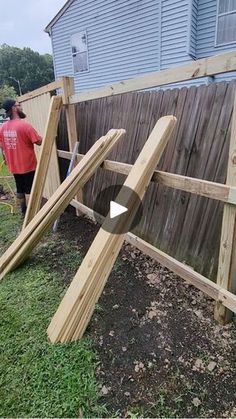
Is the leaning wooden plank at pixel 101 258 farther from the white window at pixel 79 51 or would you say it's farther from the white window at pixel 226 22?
the white window at pixel 79 51

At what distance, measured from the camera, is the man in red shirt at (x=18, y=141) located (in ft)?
12.7

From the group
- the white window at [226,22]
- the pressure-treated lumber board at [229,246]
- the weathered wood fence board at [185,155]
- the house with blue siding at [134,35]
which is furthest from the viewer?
the house with blue siding at [134,35]

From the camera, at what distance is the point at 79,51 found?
10.7 metres

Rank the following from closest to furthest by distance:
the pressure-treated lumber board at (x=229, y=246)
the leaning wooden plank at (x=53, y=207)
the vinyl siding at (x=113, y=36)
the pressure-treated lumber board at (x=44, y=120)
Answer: the pressure-treated lumber board at (x=229, y=246) < the leaning wooden plank at (x=53, y=207) < the pressure-treated lumber board at (x=44, y=120) < the vinyl siding at (x=113, y=36)

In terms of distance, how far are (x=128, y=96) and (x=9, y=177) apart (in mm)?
5055

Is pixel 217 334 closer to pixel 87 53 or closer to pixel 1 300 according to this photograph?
pixel 1 300

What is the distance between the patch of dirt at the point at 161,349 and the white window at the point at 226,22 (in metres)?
7.02

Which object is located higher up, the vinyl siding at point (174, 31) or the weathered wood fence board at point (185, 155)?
the vinyl siding at point (174, 31)

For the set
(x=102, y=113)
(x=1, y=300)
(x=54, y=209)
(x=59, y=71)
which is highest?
(x=59, y=71)

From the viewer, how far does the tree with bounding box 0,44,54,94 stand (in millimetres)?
46625

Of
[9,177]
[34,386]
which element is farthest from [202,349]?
[9,177]

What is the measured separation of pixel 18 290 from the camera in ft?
8.80

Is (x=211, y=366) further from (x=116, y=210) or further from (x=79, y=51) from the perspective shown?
(x=79, y=51)

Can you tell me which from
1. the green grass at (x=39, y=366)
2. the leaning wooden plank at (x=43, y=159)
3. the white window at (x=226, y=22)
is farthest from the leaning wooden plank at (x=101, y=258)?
the white window at (x=226, y=22)
